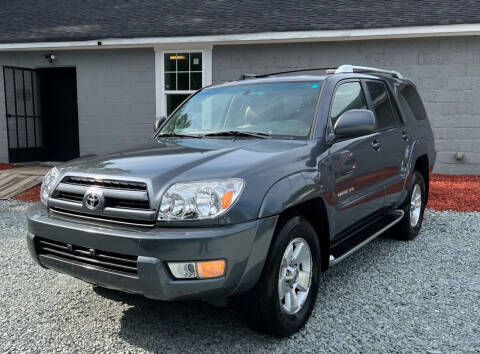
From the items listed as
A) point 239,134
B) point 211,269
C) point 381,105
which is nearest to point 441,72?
point 381,105

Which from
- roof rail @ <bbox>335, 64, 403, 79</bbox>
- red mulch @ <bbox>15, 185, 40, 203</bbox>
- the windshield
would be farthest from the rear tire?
red mulch @ <bbox>15, 185, 40, 203</bbox>

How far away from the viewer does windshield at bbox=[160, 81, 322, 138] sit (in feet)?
11.8

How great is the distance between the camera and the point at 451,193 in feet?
25.6

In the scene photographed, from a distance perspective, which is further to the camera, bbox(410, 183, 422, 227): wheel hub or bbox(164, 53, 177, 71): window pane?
bbox(164, 53, 177, 71): window pane

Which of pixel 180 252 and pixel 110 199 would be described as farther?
pixel 110 199

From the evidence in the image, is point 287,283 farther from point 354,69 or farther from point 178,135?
point 354,69

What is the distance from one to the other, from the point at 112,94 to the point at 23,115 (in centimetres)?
264

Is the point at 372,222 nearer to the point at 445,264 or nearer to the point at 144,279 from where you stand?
the point at 445,264

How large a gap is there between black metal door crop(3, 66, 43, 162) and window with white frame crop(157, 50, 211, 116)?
12.4 feet

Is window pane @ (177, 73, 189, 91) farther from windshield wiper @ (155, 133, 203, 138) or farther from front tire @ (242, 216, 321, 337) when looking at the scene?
front tire @ (242, 216, 321, 337)

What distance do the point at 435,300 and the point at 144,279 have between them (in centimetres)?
240

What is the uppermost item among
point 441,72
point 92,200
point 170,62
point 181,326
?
point 170,62

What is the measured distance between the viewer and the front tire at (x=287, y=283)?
2.76 metres

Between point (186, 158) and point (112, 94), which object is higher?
point (112, 94)
